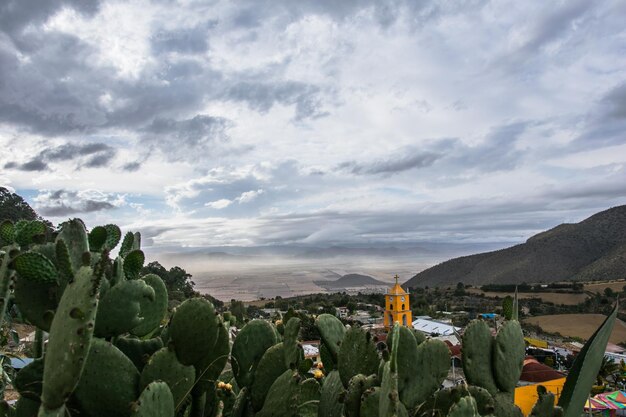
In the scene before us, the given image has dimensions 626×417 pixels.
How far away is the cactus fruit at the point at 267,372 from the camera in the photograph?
1978mm

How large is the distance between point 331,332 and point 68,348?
1.24 meters

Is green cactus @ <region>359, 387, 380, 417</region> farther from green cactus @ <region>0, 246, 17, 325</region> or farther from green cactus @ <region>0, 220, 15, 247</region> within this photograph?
green cactus @ <region>0, 220, 15, 247</region>

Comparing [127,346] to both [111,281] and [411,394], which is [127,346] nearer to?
[111,281]

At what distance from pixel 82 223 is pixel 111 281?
0.22 m

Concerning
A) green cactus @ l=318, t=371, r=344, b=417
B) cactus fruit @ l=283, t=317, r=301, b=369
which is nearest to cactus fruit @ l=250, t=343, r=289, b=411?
cactus fruit @ l=283, t=317, r=301, b=369

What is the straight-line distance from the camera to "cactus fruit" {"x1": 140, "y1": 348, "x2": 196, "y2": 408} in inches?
62.0

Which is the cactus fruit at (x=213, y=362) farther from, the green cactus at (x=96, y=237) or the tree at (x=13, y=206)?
the tree at (x=13, y=206)

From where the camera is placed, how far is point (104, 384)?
1.49 metres

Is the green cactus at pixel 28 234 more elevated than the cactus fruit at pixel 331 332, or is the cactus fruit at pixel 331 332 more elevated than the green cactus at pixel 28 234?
the green cactus at pixel 28 234

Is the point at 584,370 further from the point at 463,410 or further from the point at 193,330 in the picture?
the point at 193,330

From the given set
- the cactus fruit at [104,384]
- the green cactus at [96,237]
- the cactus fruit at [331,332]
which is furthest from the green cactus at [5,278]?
the cactus fruit at [331,332]

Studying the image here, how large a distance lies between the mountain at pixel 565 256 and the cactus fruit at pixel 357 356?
63687mm

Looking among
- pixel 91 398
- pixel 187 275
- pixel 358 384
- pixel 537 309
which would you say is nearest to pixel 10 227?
pixel 91 398

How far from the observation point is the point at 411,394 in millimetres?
1826
